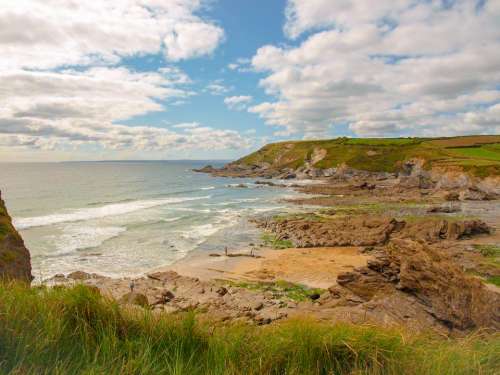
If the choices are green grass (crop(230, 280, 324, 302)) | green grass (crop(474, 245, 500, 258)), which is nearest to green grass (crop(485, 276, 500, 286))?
green grass (crop(474, 245, 500, 258))

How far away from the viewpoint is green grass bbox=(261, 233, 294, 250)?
3456cm

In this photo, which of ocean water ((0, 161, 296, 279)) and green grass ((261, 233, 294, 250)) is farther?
green grass ((261, 233, 294, 250))

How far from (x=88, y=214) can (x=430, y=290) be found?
52.6 meters

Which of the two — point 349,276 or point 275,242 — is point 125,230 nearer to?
point 275,242

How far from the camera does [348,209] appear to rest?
56.3 m

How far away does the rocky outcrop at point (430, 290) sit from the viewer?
35.5 feet

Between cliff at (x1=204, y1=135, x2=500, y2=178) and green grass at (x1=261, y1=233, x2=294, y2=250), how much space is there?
5983 centimetres

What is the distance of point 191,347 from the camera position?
4.72 metres

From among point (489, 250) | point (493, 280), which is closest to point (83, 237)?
point (493, 280)

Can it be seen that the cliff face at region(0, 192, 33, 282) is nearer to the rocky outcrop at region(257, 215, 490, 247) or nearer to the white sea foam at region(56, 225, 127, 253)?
the white sea foam at region(56, 225, 127, 253)

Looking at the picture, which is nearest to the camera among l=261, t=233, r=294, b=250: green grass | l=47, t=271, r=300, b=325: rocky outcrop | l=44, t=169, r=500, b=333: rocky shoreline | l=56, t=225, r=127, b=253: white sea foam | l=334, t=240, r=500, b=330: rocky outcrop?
l=334, t=240, r=500, b=330: rocky outcrop

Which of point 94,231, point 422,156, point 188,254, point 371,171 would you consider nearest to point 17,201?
point 94,231

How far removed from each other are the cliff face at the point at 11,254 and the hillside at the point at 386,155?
276ft

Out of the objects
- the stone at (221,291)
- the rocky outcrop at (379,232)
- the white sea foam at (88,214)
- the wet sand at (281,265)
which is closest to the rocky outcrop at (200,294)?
the stone at (221,291)
